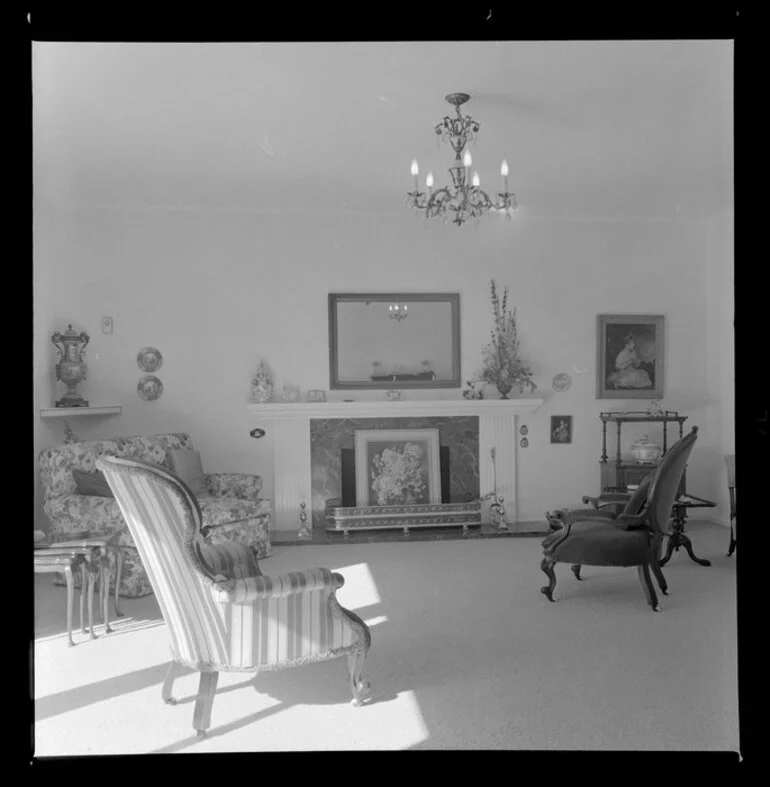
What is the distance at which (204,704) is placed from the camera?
8.25 feet

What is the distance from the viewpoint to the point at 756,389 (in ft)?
5.65

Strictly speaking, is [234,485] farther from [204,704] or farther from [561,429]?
[204,704]

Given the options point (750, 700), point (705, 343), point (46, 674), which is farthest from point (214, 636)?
point (705, 343)

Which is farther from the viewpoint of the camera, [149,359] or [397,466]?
[397,466]

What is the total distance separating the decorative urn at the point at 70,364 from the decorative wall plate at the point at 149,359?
0.42 m

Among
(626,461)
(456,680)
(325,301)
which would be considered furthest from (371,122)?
(626,461)

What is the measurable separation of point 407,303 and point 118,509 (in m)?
2.95

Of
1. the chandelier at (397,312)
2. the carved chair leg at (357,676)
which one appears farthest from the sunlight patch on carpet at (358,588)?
the chandelier at (397,312)

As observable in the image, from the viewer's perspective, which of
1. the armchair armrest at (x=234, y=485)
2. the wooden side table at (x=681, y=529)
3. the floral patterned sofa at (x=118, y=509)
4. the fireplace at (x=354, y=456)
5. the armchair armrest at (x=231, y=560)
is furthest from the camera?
the fireplace at (x=354, y=456)

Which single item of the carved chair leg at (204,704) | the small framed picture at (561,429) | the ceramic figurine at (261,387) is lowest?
the carved chair leg at (204,704)

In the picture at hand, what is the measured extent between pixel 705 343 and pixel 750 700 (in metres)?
4.85

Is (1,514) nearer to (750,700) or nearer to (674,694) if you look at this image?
(750,700)

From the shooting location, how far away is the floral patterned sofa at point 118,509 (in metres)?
4.38

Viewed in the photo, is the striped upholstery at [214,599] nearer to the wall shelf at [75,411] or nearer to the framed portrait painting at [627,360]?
the wall shelf at [75,411]
